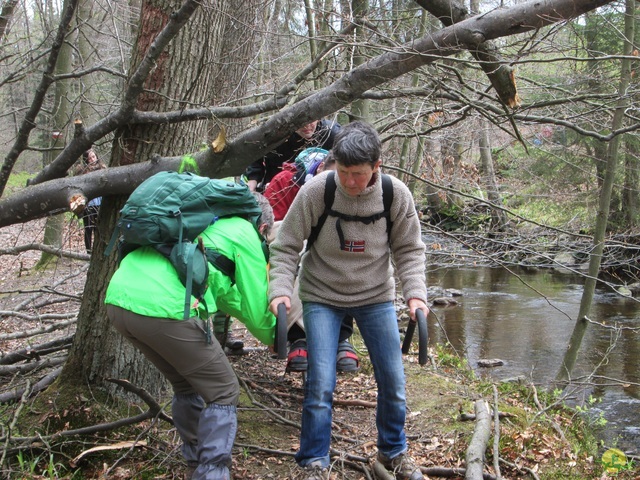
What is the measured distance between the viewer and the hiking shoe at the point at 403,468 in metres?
3.22

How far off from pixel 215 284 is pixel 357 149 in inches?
38.3

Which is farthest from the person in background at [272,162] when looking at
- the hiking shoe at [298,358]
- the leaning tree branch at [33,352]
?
the leaning tree branch at [33,352]

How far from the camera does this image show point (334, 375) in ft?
10.5

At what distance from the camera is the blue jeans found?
310cm

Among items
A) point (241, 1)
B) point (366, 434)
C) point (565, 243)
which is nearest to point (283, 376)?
point (366, 434)

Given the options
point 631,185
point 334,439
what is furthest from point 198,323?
point 631,185

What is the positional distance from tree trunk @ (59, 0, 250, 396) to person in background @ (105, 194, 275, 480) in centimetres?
105

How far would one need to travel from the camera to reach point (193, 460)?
3135 mm

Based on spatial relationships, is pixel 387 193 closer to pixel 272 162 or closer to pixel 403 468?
pixel 403 468

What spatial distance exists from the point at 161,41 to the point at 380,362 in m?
2.15

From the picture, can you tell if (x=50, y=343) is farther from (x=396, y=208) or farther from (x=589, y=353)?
(x=589, y=353)

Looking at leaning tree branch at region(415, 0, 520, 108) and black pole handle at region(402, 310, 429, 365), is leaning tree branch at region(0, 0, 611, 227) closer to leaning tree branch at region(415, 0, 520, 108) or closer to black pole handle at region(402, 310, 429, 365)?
leaning tree branch at region(415, 0, 520, 108)

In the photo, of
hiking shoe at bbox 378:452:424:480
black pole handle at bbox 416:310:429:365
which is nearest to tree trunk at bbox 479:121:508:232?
black pole handle at bbox 416:310:429:365

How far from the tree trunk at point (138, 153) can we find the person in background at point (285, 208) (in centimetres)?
80
